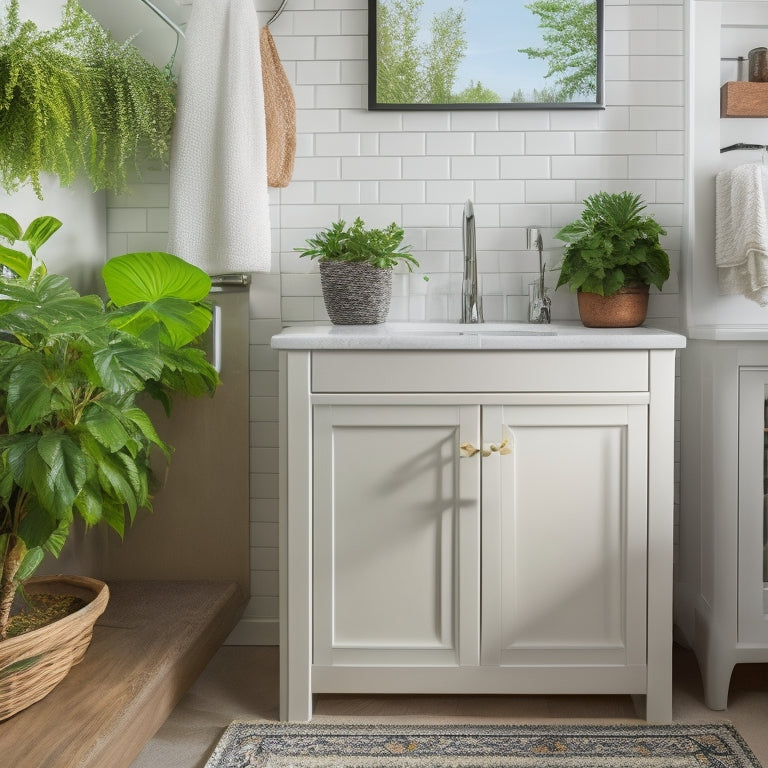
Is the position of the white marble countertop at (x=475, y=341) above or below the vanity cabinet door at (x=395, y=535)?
above

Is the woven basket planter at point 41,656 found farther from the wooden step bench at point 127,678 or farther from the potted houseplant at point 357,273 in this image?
the potted houseplant at point 357,273

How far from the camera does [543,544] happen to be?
189cm

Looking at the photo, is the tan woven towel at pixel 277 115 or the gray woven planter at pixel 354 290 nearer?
the gray woven planter at pixel 354 290

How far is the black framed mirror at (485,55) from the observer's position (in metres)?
2.33

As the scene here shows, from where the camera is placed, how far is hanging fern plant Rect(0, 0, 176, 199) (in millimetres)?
1632

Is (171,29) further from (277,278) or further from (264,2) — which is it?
(277,278)

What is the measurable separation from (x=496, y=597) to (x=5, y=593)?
3.42 ft

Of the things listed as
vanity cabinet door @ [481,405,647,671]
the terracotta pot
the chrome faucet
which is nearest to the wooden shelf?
the terracotta pot

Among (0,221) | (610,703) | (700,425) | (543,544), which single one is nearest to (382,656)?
(543,544)

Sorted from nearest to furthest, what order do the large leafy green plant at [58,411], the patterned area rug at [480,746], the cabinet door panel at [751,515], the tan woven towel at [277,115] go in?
the large leafy green plant at [58,411] < the patterned area rug at [480,746] < the cabinet door panel at [751,515] < the tan woven towel at [277,115]

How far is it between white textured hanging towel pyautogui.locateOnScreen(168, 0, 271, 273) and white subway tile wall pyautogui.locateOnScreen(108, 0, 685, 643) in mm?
229

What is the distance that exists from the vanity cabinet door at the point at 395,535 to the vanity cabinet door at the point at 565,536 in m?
0.05

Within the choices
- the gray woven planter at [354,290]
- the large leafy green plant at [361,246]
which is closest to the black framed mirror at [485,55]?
the large leafy green plant at [361,246]

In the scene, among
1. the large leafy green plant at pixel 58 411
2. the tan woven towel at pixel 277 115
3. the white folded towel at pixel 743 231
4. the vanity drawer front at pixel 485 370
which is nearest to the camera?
the large leafy green plant at pixel 58 411
